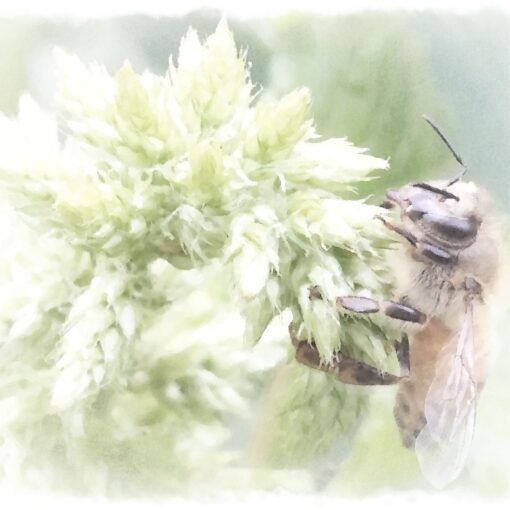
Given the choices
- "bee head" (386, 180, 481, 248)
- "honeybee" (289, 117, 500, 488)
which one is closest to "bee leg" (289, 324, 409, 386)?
"honeybee" (289, 117, 500, 488)

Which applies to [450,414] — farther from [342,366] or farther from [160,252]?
[160,252]

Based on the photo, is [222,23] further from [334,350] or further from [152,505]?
[152,505]

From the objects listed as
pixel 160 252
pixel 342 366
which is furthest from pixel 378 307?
pixel 160 252

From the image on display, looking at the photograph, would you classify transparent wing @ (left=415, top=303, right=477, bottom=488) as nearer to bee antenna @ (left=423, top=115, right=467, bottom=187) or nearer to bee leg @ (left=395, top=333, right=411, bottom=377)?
bee leg @ (left=395, top=333, right=411, bottom=377)

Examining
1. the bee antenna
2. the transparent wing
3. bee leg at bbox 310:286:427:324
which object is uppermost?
the bee antenna

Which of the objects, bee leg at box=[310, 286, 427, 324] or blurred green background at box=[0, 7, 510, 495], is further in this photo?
blurred green background at box=[0, 7, 510, 495]
